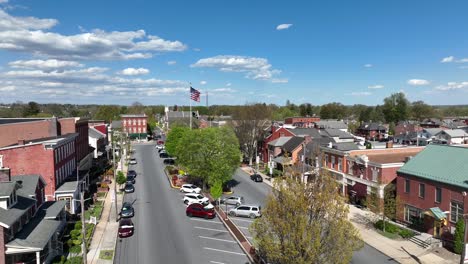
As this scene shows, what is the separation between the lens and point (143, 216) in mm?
41688

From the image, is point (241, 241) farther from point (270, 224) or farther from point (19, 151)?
point (19, 151)

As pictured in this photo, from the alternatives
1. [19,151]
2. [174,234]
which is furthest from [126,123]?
[174,234]

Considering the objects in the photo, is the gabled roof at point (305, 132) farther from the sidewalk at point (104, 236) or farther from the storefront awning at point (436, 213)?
the sidewalk at point (104, 236)

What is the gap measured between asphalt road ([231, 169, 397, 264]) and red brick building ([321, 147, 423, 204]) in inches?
378

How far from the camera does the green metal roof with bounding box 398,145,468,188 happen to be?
109 feet

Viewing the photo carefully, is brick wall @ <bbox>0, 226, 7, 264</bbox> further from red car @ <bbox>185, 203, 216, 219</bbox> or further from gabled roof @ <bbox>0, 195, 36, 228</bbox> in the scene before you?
red car @ <bbox>185, 203, 216, 219</bbox>

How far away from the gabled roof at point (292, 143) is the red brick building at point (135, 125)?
279ft

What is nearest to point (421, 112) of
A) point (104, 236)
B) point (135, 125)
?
point (135, 125)

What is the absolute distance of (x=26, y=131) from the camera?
5325cm

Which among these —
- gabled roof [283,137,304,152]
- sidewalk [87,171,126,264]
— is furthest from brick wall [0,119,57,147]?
gabled roof [283,137,304,152]

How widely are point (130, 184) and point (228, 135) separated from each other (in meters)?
17.3

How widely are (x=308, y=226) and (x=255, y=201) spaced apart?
28.9 metres

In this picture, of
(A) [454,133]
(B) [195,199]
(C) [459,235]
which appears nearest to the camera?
(C) [459,235]

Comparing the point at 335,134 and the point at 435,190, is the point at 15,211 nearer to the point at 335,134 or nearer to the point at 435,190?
the point at 435,190
